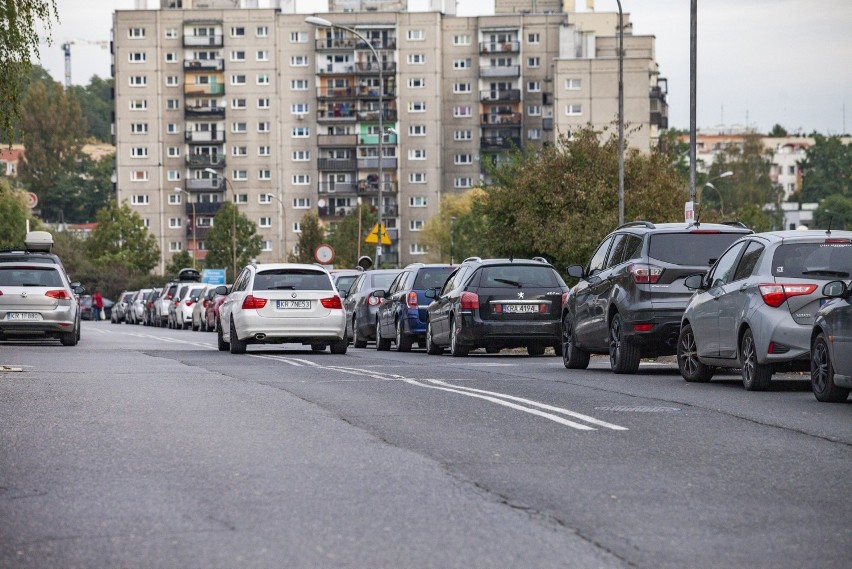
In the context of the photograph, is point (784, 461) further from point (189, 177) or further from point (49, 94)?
point (49, 94)

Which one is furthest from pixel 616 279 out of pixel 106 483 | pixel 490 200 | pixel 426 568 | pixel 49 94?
pixel 49 94

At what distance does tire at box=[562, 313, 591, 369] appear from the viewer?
71.6ft

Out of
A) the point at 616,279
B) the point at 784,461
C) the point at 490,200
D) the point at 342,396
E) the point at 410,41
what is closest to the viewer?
the point at 784,461

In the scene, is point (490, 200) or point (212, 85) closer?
point (490, 200)

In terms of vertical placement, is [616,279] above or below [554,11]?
below

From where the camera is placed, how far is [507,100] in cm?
14725

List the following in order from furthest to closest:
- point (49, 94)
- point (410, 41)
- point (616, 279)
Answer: point (49, 94) → point (410, 41) → point (616, 279)

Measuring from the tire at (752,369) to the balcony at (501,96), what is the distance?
131195mm

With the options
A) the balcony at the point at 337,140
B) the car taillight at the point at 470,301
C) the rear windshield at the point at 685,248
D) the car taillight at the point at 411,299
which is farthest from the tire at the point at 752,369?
the balcony at the point at 337,140

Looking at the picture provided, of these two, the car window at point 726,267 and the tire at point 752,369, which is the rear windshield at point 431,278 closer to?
the car window at point 726,267

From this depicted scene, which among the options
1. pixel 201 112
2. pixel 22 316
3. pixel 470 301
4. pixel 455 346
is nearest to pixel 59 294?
pixel 22 316

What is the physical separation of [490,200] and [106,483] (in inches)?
1817

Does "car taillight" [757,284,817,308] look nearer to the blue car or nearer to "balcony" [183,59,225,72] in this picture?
the blue car

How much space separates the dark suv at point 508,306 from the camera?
26000 millimetres
